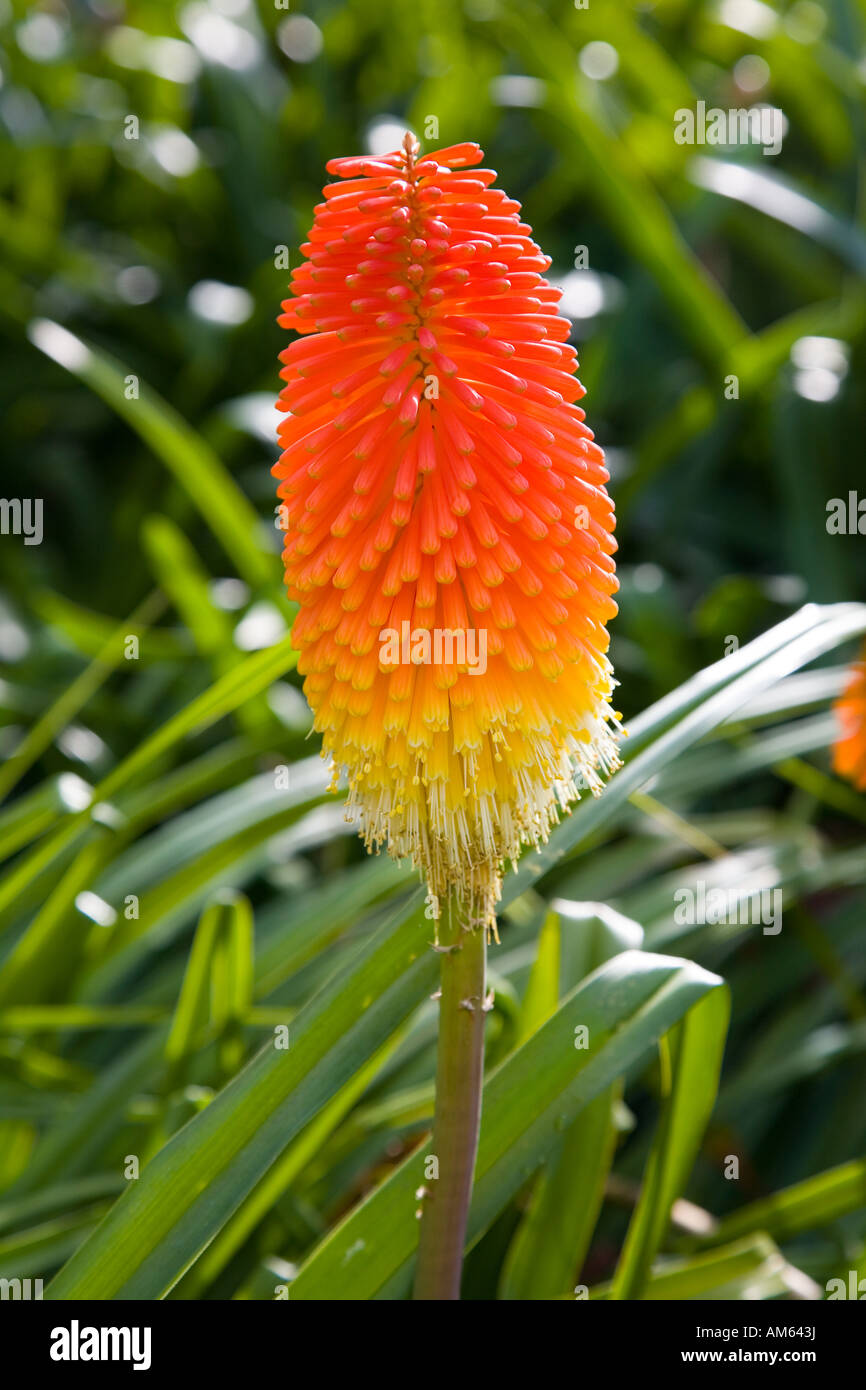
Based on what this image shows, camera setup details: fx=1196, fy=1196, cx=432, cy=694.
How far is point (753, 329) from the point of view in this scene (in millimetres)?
3227

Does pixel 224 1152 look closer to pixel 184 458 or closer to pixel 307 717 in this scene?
pixel 307 717

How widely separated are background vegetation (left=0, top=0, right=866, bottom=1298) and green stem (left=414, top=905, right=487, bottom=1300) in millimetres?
106

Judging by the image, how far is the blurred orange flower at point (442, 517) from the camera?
0.81 m

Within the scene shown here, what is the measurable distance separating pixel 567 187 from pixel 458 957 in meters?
2.50

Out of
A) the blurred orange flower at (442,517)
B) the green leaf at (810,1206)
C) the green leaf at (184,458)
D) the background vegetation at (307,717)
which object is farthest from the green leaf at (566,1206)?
the green leaf at (184,458)

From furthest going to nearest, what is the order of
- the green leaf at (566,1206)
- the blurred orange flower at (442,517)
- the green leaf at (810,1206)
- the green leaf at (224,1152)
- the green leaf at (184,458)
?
the green leaf at (184,458)
the green leaf at (810,1206)
the green leaf at (566,1206)
the green leaf at (224,1152)
the blurred orange flower at (442,517)

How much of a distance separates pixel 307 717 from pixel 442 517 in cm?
134

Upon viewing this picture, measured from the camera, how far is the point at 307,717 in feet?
6.93

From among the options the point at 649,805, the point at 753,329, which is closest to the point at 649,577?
the point at 649,805

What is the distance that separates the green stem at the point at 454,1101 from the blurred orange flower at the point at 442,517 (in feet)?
0.12

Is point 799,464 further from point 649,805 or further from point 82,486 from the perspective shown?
point 82,486

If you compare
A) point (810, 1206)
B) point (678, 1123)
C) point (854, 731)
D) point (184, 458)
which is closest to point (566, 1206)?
point (678, 1123)

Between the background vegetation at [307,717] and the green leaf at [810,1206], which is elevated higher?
the background vegetation at [307,717]

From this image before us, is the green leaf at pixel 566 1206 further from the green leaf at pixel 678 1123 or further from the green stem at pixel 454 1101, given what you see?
the green stem at pixel 454 1101
